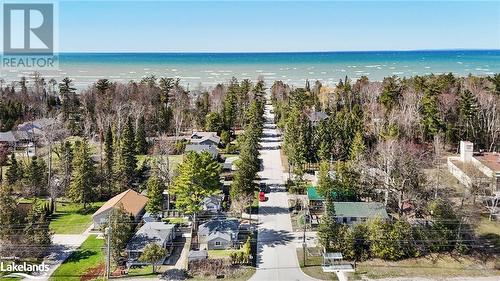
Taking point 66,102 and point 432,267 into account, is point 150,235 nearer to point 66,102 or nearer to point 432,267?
point 432,267

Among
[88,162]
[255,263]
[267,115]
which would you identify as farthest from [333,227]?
[267,115]

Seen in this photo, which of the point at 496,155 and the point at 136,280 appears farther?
the point at 496,155

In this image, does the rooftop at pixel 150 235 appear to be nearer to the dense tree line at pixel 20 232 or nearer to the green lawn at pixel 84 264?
the green lawn at pixel 84 264

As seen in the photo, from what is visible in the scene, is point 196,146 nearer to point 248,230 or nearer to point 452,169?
point 248,230

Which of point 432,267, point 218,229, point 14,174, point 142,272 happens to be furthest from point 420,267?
point 14,174

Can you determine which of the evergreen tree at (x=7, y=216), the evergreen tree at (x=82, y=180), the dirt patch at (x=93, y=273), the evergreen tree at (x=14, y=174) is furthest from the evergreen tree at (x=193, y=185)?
the evergreen tree at (x=14, y=174)

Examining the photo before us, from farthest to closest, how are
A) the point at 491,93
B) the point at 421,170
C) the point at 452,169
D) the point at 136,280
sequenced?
the point at 491,93, the point at 452,169, the point at 421,170, the point at 136,280
